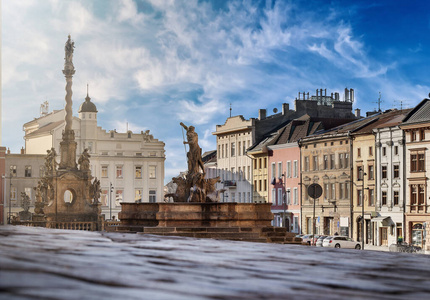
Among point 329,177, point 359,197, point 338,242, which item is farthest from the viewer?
point 329,177

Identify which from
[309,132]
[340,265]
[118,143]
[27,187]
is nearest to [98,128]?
A: [118,143]

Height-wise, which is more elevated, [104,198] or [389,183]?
[389,183]

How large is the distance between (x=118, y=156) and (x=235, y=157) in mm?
17985

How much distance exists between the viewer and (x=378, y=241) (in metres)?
75.1

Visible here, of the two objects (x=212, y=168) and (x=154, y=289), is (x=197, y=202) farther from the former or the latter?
(x=212, y=168)

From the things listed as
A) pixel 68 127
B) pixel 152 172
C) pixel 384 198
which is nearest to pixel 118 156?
pixel 152 172

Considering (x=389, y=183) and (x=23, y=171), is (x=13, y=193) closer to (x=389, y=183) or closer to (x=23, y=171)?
(x=23, y=171)

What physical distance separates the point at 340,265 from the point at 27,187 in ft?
343

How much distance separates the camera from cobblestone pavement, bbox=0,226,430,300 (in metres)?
8.84

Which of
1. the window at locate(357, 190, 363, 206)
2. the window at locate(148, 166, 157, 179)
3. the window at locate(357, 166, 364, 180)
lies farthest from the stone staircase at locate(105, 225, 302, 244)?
the window at locate(148, 166, 157, 179)

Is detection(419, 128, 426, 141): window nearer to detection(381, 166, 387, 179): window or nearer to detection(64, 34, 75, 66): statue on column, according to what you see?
detection(381, 166, 387, 179): window

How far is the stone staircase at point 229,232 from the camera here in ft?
110

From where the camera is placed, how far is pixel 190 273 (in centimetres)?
1103

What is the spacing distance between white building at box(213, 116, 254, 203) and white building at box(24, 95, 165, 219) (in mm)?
10321
